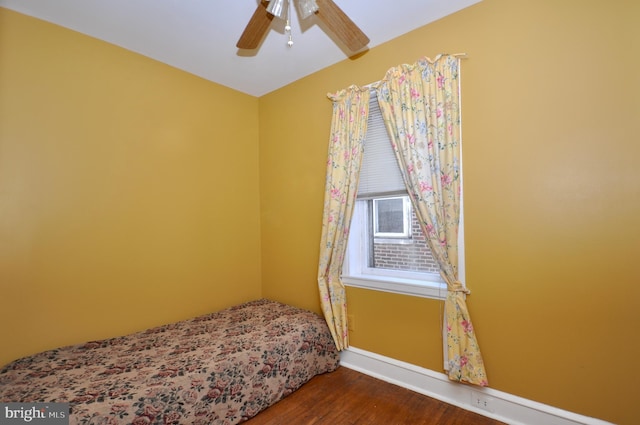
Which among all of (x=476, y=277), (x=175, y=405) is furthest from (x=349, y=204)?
(x=175, y=405)

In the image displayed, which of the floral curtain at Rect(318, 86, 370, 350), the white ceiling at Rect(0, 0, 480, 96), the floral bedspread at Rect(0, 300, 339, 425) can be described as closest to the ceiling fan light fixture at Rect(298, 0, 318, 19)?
the white ceiling at Rect(0, 0, 480, 96)

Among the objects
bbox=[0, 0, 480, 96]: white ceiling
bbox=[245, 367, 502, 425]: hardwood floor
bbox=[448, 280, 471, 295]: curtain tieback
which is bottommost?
bbox=[245, 367, 502, 425]: hardwood floor

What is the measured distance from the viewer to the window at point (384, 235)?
2299 mm

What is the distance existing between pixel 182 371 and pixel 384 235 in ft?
6.01


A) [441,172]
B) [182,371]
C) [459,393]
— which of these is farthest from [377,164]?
[182,371]

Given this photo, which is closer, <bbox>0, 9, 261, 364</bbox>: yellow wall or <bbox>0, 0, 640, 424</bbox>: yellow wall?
<bbox>0, 0, 640, 424</bbox>: yellow wall

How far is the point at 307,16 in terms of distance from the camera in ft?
5.53

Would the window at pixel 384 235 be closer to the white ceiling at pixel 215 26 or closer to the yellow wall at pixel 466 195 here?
the yellow wall at pixel 466 195

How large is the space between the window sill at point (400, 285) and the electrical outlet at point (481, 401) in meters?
0.65

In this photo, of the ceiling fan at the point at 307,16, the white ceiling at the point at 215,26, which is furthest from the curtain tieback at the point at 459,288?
the white ceiling at the point at 215,26

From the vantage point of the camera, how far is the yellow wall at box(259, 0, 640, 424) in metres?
1.52

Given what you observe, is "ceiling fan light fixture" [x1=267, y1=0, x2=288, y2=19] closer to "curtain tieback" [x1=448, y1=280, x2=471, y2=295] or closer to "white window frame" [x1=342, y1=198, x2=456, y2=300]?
"white window frame" [x1=342, y1=198, x2=456, y2=300]

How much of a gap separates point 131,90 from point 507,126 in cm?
294

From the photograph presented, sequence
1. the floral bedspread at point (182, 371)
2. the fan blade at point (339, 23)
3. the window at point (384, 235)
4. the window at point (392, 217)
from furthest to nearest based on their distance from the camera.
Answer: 1. the window at point (392, 217)
2. the window at point (384, 235)
3. the fan blade at point (339, 23)
4. the floral bedspread at point (182, 371)
